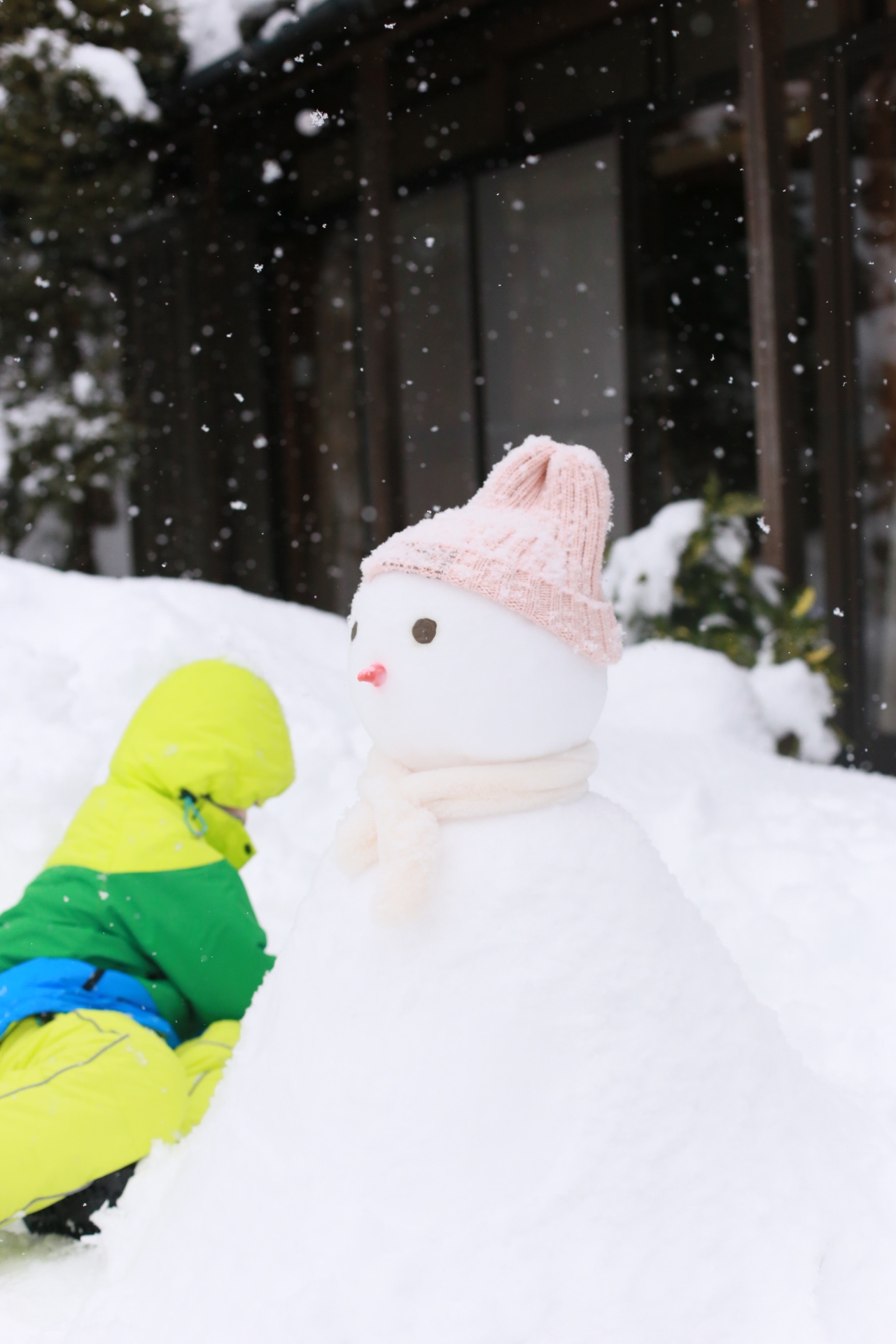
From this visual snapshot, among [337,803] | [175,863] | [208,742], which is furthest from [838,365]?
[175,863]

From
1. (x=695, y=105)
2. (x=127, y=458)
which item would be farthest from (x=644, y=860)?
(x=127, y=458)

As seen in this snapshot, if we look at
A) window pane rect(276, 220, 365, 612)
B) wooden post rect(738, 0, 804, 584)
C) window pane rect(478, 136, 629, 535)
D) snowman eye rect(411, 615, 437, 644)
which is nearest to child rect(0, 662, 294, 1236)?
snowman eye rect(411, 615, 437, 644)

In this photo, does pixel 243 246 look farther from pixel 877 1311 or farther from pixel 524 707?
pixel 877 1311

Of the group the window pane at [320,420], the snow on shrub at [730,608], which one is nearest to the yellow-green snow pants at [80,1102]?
the snow on shrub at [730,608]

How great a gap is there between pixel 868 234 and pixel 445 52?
8.55ft

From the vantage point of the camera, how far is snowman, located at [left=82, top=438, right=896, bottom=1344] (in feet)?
4.43

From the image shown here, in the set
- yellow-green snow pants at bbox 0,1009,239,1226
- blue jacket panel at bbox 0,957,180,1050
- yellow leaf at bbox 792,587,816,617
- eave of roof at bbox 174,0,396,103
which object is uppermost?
eave of roof at bbox 174,0,396,103

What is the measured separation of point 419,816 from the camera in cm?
149

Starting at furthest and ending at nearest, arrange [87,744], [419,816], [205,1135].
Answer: [87,744]
[205,1135]
[419,816]

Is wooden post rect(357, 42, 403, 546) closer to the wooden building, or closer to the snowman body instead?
the wooden building

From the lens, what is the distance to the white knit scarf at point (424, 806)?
56.8 inches

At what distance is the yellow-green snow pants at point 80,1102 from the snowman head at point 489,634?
717mm

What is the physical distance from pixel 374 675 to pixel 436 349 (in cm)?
573

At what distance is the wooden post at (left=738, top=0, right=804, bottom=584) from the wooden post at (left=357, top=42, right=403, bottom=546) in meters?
1.74
